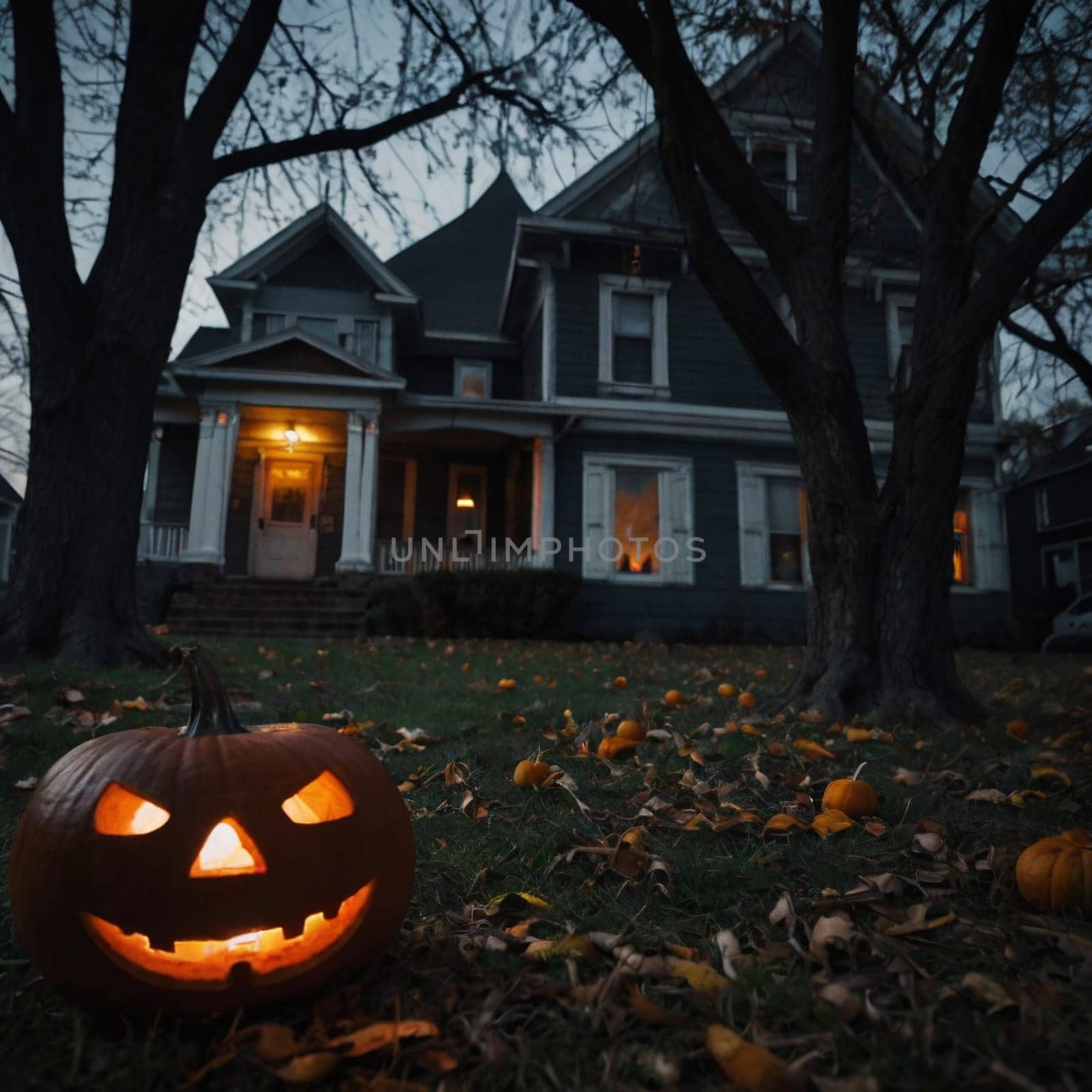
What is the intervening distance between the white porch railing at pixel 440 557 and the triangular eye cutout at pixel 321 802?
9701 millimetres

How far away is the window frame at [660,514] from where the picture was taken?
13.0m

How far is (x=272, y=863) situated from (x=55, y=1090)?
1.38 ft

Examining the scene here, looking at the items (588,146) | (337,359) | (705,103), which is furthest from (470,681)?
(337,359)

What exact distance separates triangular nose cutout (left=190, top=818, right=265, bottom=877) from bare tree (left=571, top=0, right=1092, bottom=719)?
3.36 meters

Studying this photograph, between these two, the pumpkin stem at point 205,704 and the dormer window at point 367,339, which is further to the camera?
the dormer window at point 367,339

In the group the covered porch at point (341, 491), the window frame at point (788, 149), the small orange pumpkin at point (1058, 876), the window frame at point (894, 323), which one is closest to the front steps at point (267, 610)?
the covered porch at point (341, 491)

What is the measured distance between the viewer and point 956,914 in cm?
173

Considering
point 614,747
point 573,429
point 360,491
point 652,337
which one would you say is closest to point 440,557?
point 360,491

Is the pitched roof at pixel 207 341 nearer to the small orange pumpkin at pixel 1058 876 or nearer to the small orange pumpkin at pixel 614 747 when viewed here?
the small orange pumpkin at pixel 614 747

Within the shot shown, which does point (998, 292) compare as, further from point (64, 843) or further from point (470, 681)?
point (64, 843)

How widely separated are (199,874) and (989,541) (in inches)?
604

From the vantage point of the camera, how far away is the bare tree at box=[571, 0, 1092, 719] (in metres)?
4.22

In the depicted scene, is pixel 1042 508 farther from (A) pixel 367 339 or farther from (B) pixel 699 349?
(A) pixel 367 339

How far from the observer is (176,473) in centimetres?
1397
